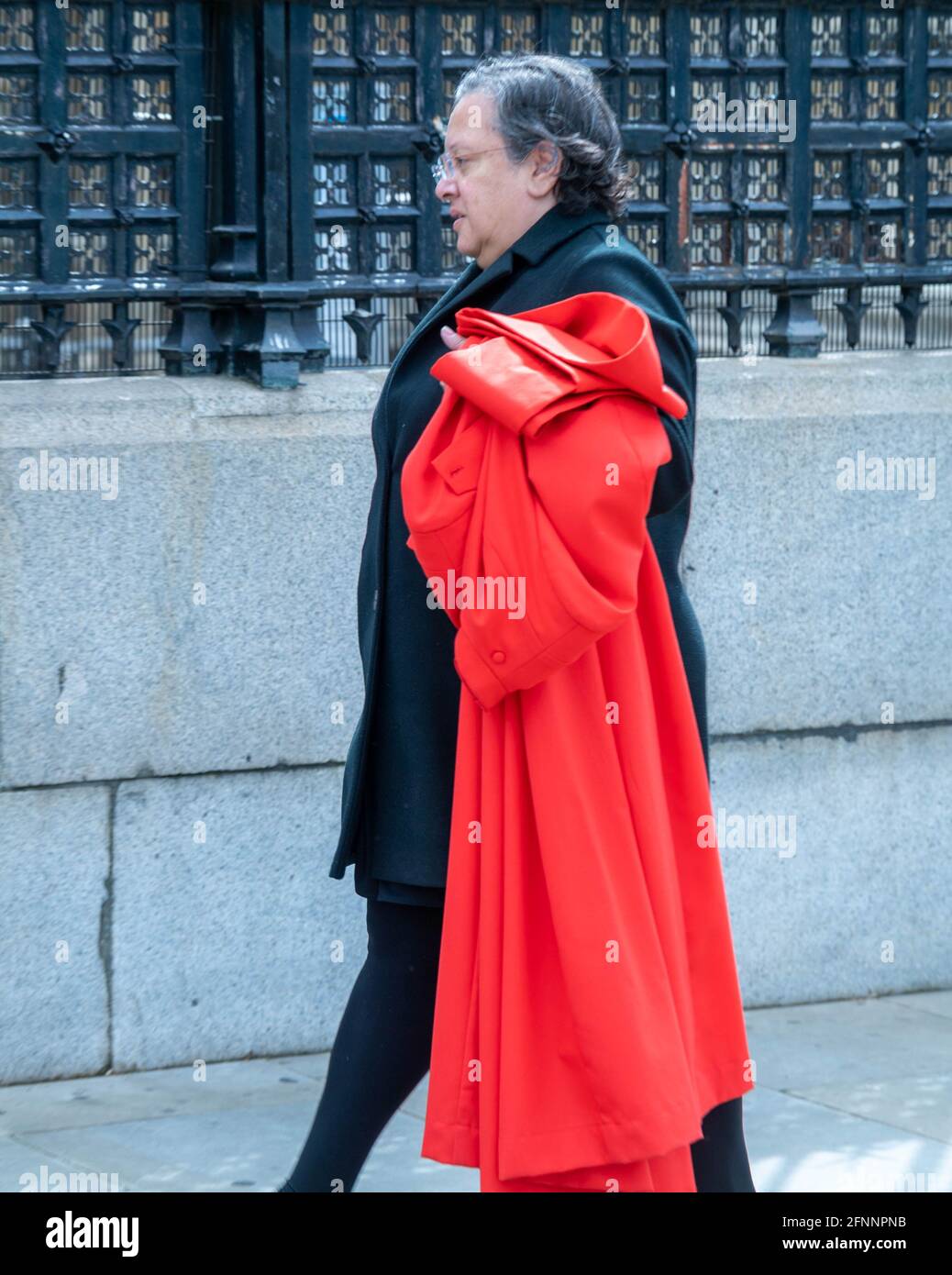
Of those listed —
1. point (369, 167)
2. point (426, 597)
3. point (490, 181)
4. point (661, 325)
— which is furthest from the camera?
point (369, 167)

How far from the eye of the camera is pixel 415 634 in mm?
3256

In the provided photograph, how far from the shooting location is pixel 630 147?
199 inches

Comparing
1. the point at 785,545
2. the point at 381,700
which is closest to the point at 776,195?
the point at 785,545

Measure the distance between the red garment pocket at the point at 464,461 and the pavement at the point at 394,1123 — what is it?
170 cm

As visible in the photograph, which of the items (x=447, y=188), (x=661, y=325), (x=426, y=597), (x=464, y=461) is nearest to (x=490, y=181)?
(x=447, y=188)

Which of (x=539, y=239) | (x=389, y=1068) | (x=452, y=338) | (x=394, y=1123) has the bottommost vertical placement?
(x=394, y=1123)

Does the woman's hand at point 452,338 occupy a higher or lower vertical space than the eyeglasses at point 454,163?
lower

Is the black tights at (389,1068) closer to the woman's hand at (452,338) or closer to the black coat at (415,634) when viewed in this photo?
the black coat at (415,634)

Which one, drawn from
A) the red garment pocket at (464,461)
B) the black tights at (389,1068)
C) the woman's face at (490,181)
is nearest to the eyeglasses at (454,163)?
the woman's face at (490,181)

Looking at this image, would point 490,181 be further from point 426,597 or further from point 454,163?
point 426,597

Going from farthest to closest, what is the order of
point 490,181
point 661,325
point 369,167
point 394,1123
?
point 369,167, point 394,1123, point 490,181, point 661,325

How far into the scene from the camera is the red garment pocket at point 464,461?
2.86 m

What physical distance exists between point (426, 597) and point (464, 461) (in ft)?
1.40

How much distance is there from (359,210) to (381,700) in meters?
1.93
